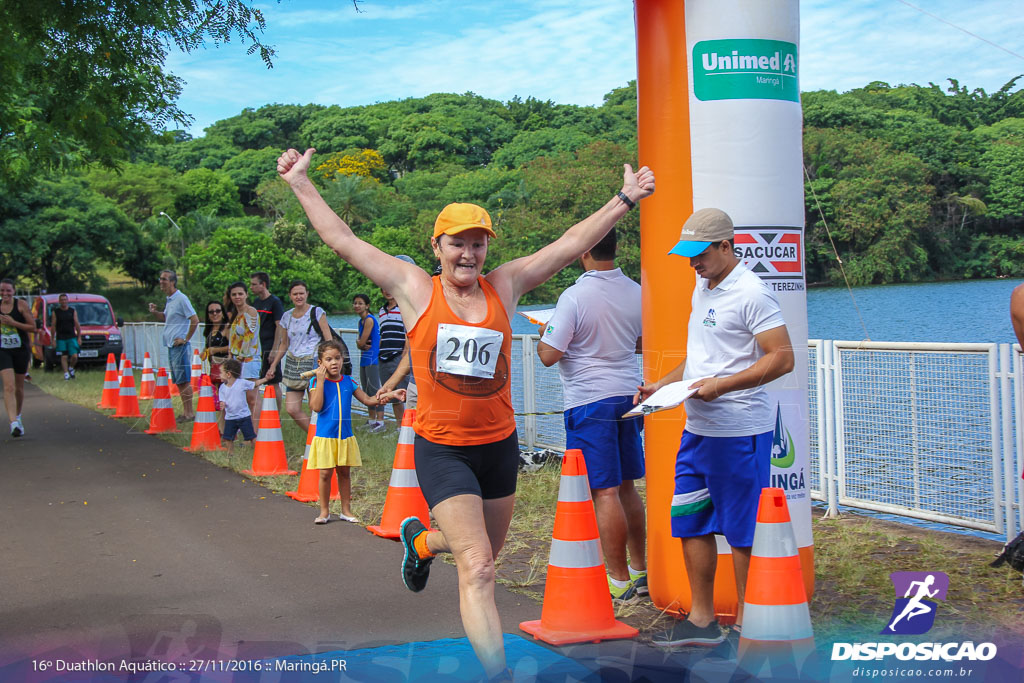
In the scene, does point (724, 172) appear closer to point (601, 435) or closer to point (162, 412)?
point (601, 435)

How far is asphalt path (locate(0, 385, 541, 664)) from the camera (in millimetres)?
4316

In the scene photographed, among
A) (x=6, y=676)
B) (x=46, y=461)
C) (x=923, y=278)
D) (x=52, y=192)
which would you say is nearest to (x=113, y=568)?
(x=6, y=676)

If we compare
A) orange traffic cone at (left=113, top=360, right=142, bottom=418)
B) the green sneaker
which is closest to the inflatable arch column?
the green sneaker

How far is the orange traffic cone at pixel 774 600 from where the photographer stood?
3539mm

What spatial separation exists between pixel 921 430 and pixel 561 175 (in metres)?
3.17

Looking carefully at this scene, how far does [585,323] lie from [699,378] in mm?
1120

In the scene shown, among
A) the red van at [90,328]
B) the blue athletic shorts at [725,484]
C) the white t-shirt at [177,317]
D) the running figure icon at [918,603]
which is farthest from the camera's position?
the red van at [90,328]

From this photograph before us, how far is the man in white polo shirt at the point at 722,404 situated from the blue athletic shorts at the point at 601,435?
0.80 m

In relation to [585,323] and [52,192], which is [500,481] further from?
[52,192]

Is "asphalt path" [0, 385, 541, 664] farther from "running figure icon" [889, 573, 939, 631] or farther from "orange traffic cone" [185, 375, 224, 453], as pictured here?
"running figure icon" [889, 573, 939, 631]

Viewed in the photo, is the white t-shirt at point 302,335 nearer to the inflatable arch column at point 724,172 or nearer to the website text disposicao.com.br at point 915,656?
the inflatable arch column at point 724,172

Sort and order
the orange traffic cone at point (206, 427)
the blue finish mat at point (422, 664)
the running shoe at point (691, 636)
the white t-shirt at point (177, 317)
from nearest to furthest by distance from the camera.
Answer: the blue finish mat at point (422, 664) < the running shoe at point (691, 636) < the orange traffic cone at point (206, 427) < the white t-shirt at point (177, 317)

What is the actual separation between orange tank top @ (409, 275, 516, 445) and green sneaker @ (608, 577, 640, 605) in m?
1.68

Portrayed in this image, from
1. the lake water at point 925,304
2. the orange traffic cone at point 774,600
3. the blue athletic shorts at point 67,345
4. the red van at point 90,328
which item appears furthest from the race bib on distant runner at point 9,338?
the red van at point 90,328
